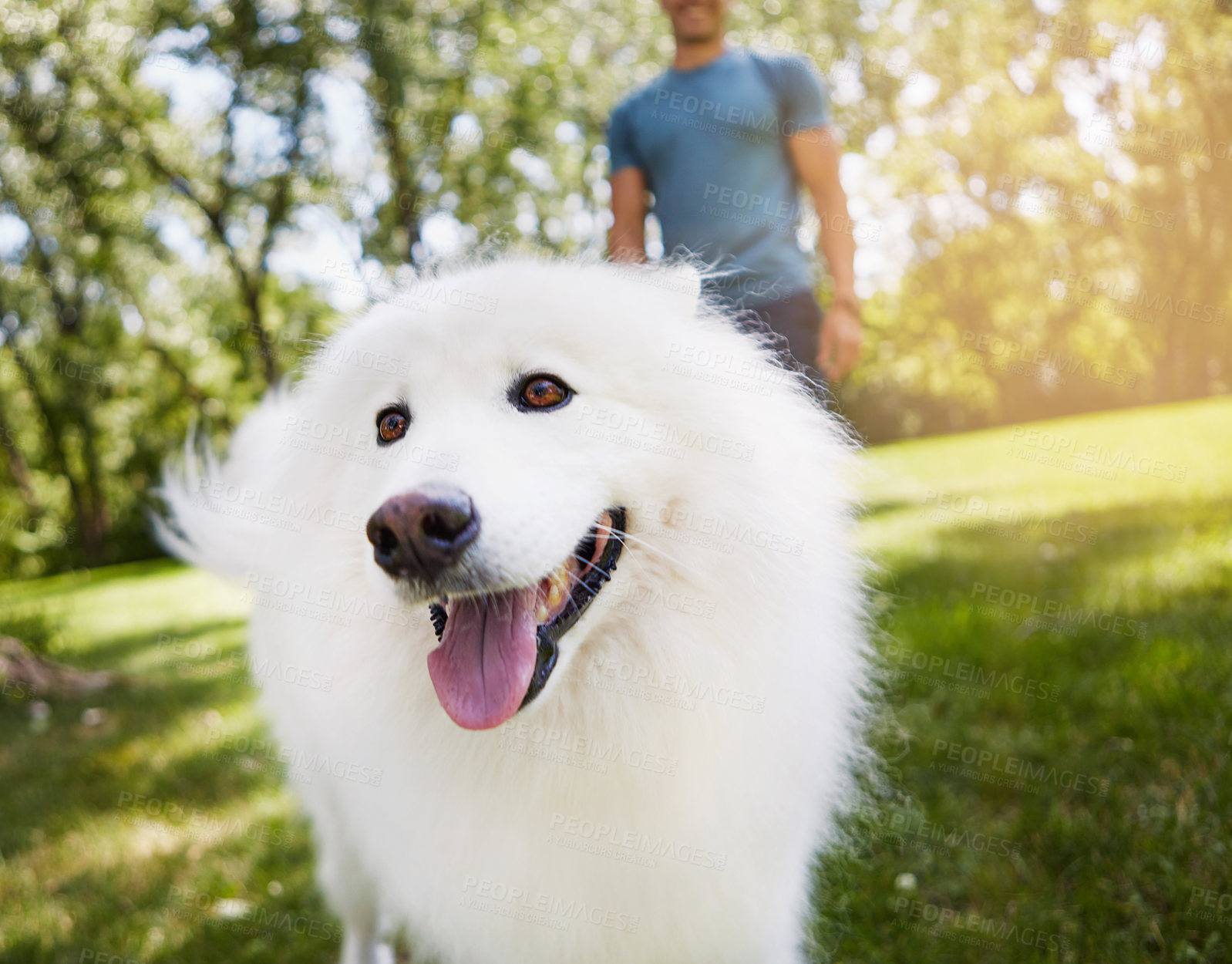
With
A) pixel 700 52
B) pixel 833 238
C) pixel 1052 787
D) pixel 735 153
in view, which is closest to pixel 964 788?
pixel 1052 787

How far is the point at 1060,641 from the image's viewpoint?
3871 millimetres

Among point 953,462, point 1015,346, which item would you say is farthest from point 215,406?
point 1015,346

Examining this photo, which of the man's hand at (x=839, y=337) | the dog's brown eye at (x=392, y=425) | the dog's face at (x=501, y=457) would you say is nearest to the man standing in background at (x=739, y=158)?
the man's hand at (x=839, y=337)

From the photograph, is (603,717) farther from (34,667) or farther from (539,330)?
(34,667)

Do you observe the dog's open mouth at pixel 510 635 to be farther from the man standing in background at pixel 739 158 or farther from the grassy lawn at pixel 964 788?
the man standing in background at pixel 739 158

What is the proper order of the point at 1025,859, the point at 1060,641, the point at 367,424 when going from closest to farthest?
1. the point at 367,424
2. the point at 1025,859
3. the point at 1060,641

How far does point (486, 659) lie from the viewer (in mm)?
1608

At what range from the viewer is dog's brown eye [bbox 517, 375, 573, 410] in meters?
1.76

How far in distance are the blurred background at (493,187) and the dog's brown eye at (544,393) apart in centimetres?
67

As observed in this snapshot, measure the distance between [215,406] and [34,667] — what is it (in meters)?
16.3

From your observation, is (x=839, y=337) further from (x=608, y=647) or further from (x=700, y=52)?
(x=608, y=647)

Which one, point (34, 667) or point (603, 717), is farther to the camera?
point (34, 667)

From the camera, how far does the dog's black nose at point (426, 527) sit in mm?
1402

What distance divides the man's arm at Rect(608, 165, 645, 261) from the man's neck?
0.39 metres
